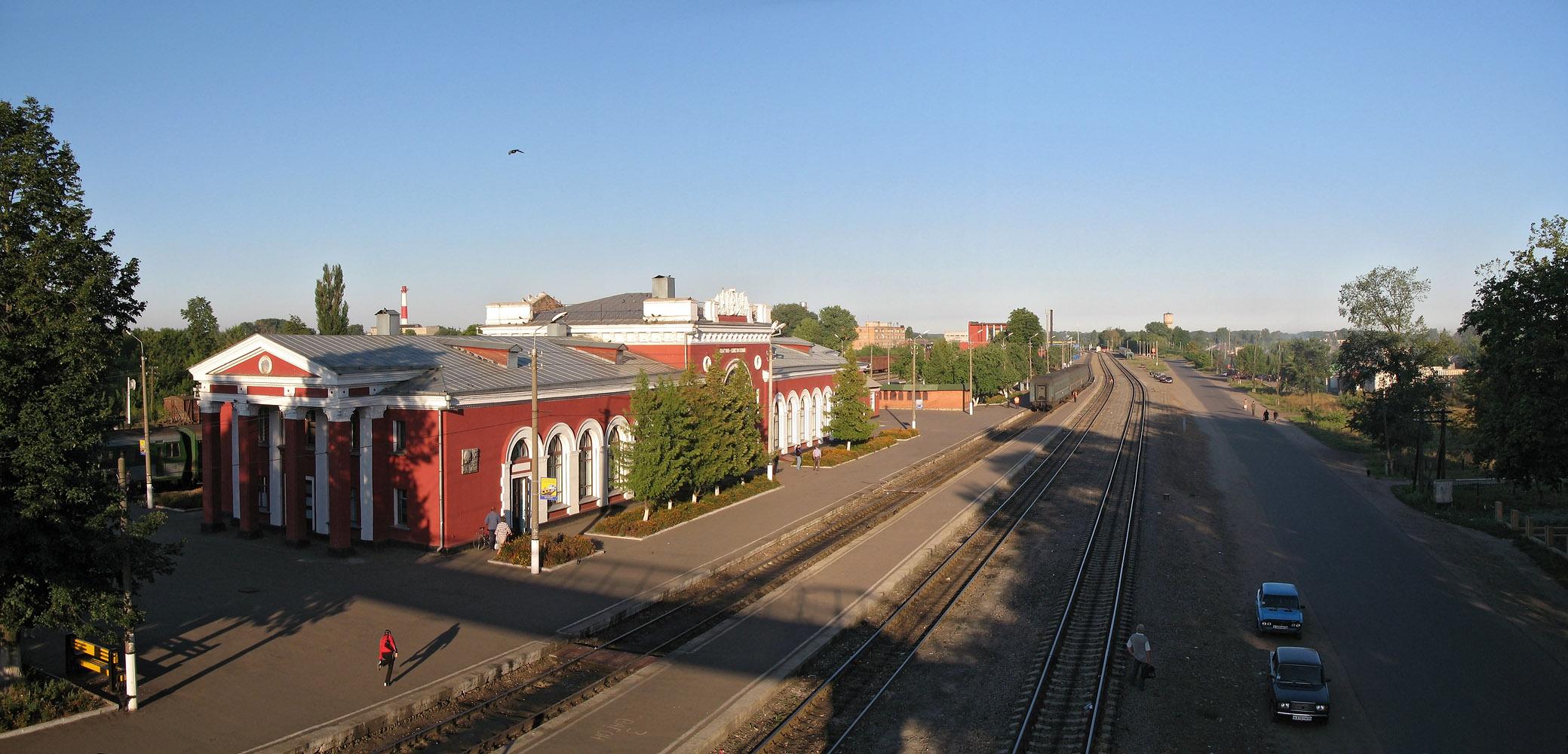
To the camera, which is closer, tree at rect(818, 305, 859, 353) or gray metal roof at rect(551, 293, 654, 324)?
gray metal roof at rect(551, 293, 654, 324)

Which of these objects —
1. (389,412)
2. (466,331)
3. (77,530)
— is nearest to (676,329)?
(389,412)

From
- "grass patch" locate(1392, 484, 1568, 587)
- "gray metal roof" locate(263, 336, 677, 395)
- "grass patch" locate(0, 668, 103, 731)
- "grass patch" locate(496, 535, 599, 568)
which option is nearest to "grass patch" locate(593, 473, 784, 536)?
"grass patch" locate(496, 535, 599, 568)

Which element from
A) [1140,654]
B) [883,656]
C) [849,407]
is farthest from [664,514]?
[849,407]

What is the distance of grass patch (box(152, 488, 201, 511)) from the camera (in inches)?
1220

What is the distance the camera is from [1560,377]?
61.7 feet

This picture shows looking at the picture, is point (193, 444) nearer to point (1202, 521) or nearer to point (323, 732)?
point (323, 732)

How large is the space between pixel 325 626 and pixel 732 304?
25.7 m

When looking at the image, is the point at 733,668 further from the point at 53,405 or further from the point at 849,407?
the point at 849,407

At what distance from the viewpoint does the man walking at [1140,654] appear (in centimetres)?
1532

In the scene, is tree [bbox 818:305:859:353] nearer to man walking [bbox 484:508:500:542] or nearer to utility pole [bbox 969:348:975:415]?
utility pole [bbox 969:348:975:415]

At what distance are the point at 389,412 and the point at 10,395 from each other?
11937 mm

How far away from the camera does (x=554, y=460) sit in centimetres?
2823

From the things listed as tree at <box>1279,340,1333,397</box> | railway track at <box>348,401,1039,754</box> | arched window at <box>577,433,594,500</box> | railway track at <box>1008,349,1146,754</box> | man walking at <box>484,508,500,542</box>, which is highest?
tree at <box>1279,340,1333,397</box>

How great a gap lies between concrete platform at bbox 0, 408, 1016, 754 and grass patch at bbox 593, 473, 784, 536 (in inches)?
30.7
